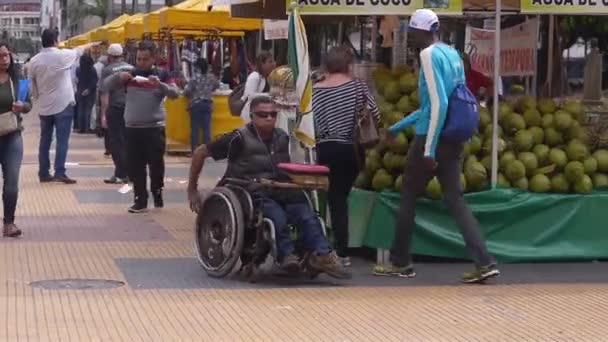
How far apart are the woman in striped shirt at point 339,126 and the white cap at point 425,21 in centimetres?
78

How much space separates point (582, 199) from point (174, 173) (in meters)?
8.56

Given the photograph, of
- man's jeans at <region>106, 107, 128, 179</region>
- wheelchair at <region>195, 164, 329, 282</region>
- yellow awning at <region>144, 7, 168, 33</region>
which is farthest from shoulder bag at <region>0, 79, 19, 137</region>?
yellow awning at <region>144, 7, 168, 33</region>

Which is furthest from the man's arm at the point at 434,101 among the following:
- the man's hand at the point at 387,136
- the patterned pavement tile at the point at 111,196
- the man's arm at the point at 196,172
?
the patterned pavement tile at the point at 111,196

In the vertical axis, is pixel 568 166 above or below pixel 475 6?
below

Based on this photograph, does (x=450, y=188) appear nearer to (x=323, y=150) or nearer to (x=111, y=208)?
(x=323, y=150)

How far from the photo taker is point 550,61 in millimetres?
11805

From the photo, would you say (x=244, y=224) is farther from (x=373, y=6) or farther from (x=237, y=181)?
(x=373, y=6)

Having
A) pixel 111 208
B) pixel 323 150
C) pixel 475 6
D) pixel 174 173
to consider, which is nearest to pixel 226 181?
pixel 323 150

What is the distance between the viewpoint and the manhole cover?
9.02 m

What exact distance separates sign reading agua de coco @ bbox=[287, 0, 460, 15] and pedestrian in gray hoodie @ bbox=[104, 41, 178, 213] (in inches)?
130

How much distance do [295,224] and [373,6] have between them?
5.74 feet

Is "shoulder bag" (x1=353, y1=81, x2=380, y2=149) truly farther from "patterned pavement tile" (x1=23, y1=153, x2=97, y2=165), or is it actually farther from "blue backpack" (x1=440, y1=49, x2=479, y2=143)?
"patterned pavement tile" (x1=23, y1=153, x2=97, y2=165)

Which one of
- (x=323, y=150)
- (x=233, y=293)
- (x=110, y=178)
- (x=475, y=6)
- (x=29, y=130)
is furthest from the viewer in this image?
(x=29, y=130)

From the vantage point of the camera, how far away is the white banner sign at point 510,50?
11156mm
